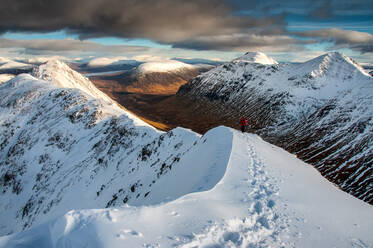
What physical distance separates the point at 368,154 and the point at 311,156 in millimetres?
13441

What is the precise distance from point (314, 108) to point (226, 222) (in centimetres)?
10940

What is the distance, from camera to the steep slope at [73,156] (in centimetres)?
3222

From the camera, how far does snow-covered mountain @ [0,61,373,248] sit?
27.5 ft

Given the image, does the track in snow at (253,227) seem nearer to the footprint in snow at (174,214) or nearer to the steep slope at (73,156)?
the footprint in snow at (174,214)

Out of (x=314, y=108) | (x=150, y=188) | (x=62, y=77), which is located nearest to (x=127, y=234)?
(x=150, y=188)

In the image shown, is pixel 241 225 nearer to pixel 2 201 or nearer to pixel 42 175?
pixel 42 175

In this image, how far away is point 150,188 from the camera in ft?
79.9

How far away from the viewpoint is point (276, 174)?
15188mm

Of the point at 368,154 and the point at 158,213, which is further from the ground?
the point at 158,213

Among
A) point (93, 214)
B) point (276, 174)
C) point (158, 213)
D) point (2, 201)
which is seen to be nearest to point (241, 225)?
point (158, 213)

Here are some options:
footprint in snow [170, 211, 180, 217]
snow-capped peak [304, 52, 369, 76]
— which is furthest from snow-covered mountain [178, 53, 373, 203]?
footprint in snow [170, 211, 180, 217]

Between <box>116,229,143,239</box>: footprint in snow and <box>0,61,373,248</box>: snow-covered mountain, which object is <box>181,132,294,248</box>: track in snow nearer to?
<box>0,61,373,248</box>: snow-covered mountain

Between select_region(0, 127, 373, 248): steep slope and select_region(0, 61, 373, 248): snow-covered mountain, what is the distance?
48 millimetres

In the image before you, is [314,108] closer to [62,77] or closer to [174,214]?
[174,214]
